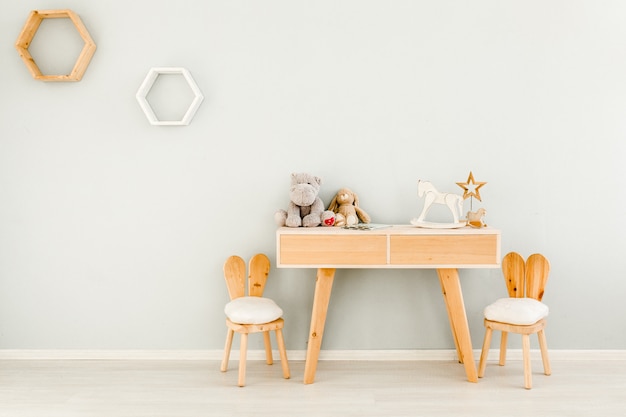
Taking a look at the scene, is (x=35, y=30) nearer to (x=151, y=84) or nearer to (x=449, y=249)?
(x=151, y=84)

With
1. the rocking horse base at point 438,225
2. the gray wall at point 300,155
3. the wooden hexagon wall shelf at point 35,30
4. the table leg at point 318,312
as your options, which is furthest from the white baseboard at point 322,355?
the wooden hexagon wall shelf at point 35,30

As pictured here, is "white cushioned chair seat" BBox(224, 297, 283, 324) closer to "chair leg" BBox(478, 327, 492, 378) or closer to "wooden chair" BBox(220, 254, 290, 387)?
"wooden chair" BBox(220, 254, 290, 387)

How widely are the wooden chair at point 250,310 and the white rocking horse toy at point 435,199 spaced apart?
0.81 meters

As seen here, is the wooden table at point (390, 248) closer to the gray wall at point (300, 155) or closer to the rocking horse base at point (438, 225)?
the rocking horse base at point (438, 225)

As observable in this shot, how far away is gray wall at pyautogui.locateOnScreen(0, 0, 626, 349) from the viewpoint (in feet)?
9.53

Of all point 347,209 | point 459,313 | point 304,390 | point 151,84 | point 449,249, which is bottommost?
point 304,390

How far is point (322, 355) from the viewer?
2.97 m

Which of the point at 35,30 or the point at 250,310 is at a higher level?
the point at 35,30

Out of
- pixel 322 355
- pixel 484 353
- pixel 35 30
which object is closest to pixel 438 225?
pixel 484 353

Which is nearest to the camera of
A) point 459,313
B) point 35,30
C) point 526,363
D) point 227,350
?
point 526,363

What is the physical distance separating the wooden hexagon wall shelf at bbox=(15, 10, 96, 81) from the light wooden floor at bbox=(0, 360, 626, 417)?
4.76 ft

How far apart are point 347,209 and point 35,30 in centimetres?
182

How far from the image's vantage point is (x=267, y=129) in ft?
9.64

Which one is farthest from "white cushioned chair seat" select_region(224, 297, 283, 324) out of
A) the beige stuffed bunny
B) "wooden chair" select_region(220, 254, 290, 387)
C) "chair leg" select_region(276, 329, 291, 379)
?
the beige stuffed bunny
